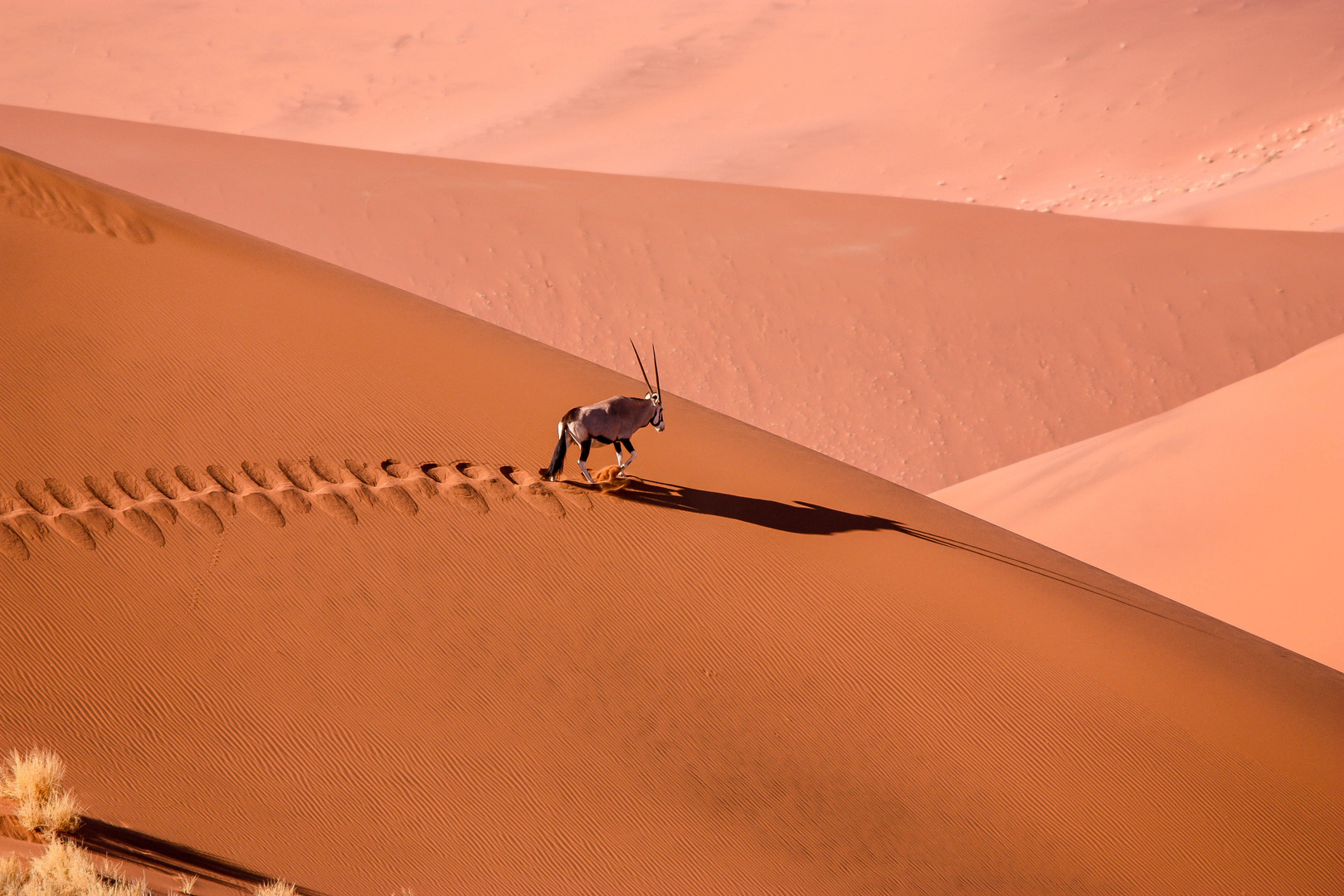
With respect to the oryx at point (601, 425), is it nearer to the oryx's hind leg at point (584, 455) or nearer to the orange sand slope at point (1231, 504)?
the oryx's hind leg at point (584, 455)

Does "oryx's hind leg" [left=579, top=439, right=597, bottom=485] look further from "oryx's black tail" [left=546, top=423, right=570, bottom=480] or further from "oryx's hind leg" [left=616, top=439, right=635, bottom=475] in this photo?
"oryx's hind leg" [left=616, top=439, right=635, bottom=475]

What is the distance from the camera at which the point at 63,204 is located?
32.3 ft

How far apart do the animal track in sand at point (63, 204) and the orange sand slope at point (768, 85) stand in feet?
88.1

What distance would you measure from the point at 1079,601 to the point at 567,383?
4.37 metres

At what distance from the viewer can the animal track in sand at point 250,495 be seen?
6.67m

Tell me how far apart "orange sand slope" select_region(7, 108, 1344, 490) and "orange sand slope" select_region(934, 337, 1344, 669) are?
361 cm

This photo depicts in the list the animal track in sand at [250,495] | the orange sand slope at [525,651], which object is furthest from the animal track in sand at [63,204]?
the animal track in sand at [250,495]

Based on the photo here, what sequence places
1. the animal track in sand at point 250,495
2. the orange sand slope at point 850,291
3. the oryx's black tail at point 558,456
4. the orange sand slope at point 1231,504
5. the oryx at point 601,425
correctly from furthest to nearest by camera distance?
the orange sand slope at point 850,291
the orange sand slope at point 1231,504
the oryx's black tail at point 558,456
the oryx at point 601,425
the animal track in sand at point 250,495

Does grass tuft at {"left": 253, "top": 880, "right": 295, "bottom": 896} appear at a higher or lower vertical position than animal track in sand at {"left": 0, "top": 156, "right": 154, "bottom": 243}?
lower

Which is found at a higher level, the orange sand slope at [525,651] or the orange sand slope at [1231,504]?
the orange sand slope at [1231,504]

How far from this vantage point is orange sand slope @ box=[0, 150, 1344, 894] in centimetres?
548

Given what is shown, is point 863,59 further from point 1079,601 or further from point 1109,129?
point 1079,601

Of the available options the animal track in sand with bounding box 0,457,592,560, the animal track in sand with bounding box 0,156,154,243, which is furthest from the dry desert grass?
the animal track in sand with bounding box 0,156,154,243

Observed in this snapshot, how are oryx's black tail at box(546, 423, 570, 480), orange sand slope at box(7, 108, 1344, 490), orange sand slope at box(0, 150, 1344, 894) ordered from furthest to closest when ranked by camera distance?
orange sand slope at box(7, 108, 1344, 490) → oryx's black tail at box(546, 423, 570, 480) → orange sand slope at box(0, 150, 1344, 894)
